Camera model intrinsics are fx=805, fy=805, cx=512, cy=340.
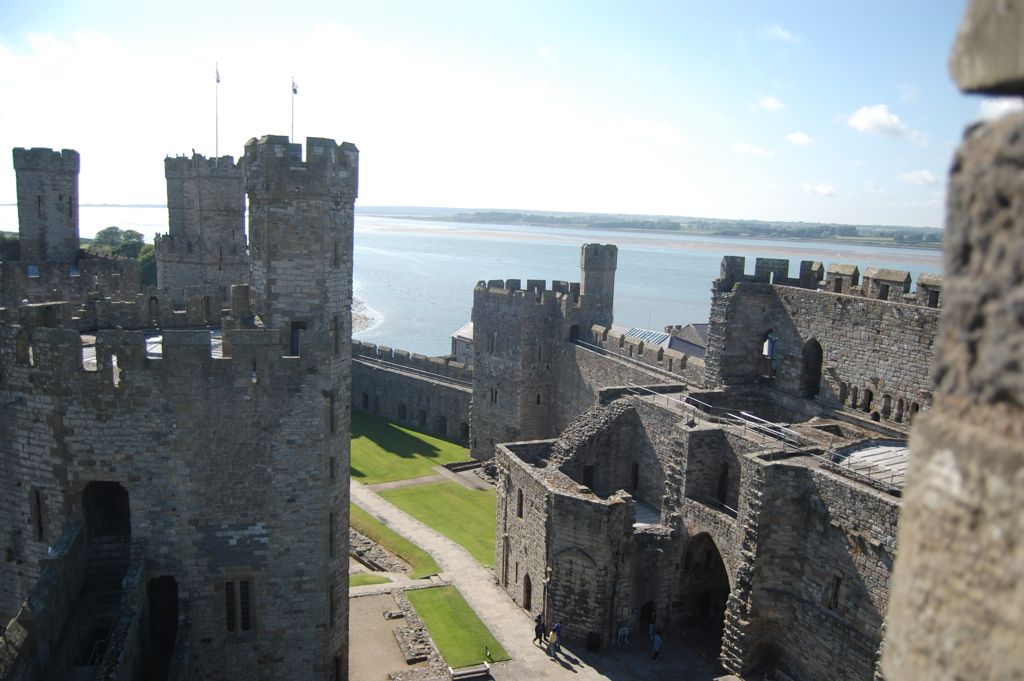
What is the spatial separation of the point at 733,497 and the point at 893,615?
17.4m

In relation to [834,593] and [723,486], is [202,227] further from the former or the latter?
[834,593]

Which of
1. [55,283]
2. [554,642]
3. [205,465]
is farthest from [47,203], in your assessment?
[554,642]

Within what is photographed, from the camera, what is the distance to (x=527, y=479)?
21.3 m

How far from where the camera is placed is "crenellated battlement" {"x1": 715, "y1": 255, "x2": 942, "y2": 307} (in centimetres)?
1897

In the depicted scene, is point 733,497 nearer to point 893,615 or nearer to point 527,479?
point 527,479

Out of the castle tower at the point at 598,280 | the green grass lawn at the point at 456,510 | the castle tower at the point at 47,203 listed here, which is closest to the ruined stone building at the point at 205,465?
the green grass lawn at the point at 456,510

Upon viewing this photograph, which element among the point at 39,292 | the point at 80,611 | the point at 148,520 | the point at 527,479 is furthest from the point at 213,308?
the point at 39,292

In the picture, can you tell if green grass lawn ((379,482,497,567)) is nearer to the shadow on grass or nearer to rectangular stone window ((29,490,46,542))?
the shadow on grass

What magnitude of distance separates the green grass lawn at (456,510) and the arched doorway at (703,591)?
619 cm

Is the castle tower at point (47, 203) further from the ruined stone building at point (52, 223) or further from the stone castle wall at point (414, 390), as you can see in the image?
the stone castle wall at point (414, 390)

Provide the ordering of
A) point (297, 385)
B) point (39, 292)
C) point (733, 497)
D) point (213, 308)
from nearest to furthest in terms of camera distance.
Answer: point (297, 385)
point (213, 308)
point (733, 497)
point (39, 292)

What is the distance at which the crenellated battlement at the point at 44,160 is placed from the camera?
26.9 meters

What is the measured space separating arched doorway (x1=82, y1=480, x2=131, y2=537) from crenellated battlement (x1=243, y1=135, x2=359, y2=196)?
5204 millimetres

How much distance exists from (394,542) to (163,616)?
12.6 meters
